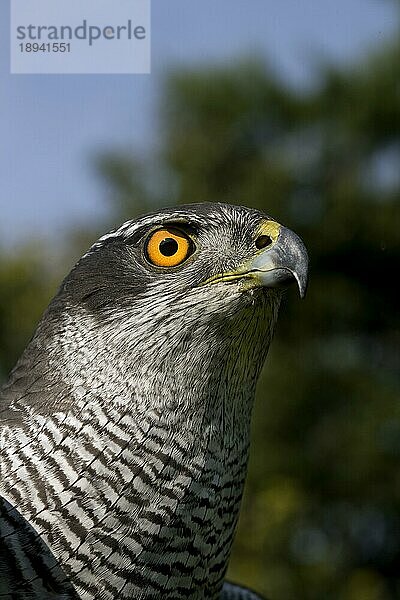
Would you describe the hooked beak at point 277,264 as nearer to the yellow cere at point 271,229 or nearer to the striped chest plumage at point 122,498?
the yellow cere at point 271,229

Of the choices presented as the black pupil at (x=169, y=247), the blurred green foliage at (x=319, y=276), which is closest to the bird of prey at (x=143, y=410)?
the black pupil at (x=169, y=247)

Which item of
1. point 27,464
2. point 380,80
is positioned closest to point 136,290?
point 27,464

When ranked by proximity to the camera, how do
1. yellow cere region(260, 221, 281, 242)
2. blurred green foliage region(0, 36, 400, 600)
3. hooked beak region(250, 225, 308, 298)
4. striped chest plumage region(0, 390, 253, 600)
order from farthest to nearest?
blurred green foliage region(0, 36, 400, 600) < yellow cere region(260, 221, 281, 242) < hooked beak region(250, 225, 308, 298) < striped chest plumage region(0, 390, 253, 600)

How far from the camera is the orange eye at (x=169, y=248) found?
306cm

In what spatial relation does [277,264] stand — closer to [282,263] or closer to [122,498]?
[282,263]

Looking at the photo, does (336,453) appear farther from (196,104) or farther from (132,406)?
(132,406)

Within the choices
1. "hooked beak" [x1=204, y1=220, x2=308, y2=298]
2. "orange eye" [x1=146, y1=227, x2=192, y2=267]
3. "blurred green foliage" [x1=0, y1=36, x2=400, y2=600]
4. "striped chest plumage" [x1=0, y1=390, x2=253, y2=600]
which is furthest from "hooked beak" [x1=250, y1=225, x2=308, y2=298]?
"blurred green foliage" [x1=0, y1=36, x2=400, y2=600]

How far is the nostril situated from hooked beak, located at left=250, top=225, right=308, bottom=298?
0.04 m

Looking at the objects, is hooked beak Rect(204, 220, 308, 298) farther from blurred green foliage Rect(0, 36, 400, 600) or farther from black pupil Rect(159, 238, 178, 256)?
blurred green foliage Rect(0, 36, 400, 600)

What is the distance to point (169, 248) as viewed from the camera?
308cm

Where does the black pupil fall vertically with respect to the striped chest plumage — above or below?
above

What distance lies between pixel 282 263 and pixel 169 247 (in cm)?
42

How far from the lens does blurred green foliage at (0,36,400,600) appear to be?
10.3 m

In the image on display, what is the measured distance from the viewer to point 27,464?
9.22ft
